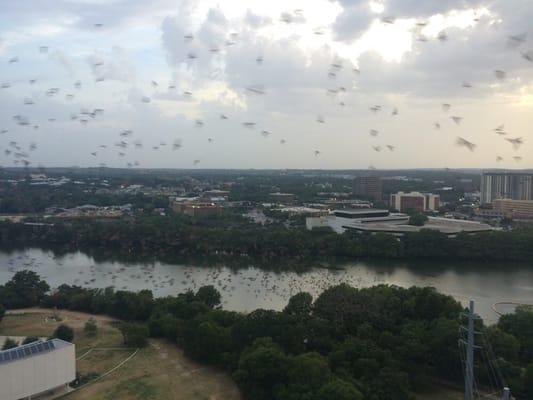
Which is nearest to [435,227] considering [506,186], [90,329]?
[506,186]

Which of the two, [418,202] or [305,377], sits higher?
[418,202]

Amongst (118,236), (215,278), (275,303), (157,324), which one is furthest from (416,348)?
(118,236)

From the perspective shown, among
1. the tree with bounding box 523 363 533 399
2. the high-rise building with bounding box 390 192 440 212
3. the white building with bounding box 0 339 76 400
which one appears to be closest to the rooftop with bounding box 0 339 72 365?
the white building with bounding box 0 339 76 400

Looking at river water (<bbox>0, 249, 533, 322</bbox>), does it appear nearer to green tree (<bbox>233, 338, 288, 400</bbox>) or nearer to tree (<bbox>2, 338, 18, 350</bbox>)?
tree (<bbox>2, 338, 18, 350</bbox>)

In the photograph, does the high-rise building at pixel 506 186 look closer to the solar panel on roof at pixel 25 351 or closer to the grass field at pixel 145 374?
the grass field at pixel 145 374

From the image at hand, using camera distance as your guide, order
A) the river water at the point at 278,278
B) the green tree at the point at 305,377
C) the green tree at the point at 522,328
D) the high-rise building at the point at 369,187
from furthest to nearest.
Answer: the high-rise building at the point at 369,187
the river water at the point at 278,278
the green tree at the point at 522,328
the green tree at the point at 305,377

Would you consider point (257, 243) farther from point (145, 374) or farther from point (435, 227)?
point (145, 374)

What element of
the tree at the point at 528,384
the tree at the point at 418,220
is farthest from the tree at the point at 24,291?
the tree at the point at 418,220
